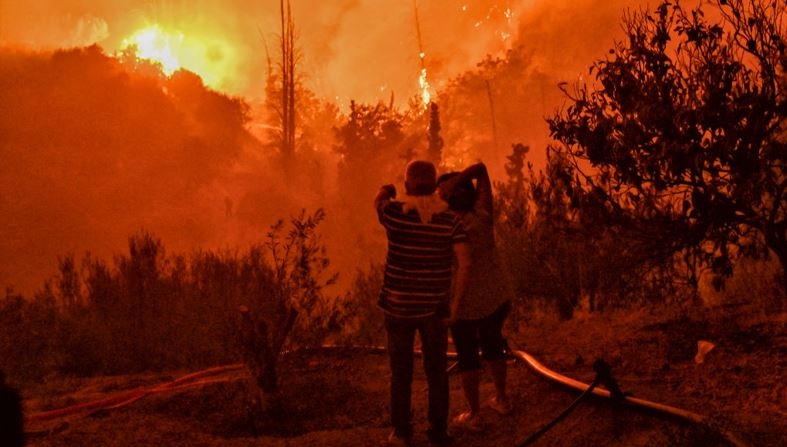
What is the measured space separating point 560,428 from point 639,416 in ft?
1.89

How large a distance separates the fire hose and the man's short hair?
5.51 ft

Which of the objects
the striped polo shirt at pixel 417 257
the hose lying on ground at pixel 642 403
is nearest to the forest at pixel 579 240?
the hose lying on ground at pixel 642 403

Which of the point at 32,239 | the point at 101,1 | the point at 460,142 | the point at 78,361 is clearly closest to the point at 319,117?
the point at 460,142

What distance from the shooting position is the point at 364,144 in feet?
133

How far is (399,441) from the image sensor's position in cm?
458

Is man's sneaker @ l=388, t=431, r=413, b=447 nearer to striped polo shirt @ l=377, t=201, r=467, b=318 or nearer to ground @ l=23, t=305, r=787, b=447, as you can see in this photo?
ground @ l=23, t=305, r=787, b=447

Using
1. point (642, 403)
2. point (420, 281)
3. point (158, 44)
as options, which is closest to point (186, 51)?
point (158, 44)

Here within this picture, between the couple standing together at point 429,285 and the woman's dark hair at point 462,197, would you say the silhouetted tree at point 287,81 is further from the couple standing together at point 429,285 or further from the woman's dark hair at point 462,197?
the couple standing together at point 429,285

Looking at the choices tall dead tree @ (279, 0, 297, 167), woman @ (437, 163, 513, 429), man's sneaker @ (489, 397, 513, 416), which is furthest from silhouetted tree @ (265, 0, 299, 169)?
woman @ (437, 163, 513, 429)

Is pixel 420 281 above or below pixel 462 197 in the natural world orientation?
below

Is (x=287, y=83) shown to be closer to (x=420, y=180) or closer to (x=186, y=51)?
(x=186, y=51)

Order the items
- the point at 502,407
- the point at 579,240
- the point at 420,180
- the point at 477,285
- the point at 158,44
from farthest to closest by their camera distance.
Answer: the point at 158,44, the point at 579,240, the point at 502,407, the point at 477,285, the point at 420,180

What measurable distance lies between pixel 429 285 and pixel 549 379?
1958mm

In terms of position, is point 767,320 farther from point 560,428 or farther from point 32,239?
point 32,239
